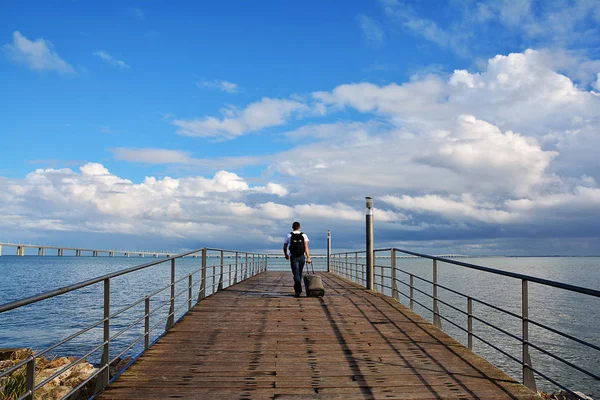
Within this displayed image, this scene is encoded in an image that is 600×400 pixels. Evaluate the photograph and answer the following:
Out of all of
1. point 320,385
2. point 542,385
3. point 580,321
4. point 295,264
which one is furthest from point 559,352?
point 320,385

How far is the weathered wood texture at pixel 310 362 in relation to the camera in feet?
17.0

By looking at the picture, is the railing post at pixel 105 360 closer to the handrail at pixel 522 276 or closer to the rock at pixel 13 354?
the handrail at pixel 522 276

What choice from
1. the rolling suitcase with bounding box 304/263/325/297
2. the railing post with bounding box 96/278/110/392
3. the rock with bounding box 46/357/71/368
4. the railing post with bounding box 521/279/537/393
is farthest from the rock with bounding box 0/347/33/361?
the railing post with bounding box 521/279/537/393

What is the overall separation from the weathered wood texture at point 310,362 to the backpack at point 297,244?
10.1ft

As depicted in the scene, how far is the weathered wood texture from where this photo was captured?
5.17 m

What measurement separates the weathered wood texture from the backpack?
3.09m

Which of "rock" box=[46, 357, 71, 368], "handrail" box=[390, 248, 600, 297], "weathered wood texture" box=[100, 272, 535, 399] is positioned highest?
"handrail" box=[390, 248, 600, 297]

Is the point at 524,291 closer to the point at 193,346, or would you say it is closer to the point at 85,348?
the point at 193,346

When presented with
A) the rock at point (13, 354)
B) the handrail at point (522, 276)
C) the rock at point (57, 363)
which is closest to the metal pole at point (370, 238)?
the handrail at point (522, 276)

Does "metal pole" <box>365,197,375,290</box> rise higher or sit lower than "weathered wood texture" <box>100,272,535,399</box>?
higher

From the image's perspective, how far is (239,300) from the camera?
475 inches

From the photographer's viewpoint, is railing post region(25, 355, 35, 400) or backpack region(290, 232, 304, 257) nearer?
railing post region(25, 355, 35, 400)

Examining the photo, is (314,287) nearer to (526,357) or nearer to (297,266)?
(297,266)

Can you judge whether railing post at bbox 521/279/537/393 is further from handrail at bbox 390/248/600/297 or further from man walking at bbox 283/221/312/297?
man walking at bbox 283/221/312/297
